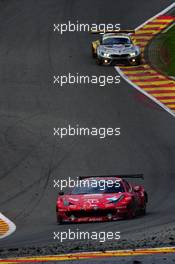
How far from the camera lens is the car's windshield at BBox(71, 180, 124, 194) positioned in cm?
2653

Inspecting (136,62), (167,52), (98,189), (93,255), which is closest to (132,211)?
(98,189)

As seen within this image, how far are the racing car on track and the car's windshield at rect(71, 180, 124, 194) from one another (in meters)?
23.4

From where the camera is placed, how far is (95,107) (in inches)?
1726

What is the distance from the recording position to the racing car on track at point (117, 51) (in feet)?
164

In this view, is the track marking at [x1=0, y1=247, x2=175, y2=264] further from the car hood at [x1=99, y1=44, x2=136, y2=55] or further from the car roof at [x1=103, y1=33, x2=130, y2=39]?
the car roof at [x1=103, y1=33, x2=130, y2=39]

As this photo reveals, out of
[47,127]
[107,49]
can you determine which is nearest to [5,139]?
[47,127]

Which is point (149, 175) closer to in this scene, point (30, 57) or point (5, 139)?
point (5, 139)

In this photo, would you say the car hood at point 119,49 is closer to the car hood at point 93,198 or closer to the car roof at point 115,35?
the car roof at point 115,35

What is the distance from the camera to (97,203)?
25781 millimetres

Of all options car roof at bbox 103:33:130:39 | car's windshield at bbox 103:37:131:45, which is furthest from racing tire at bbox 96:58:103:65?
car roof at bbox 103:33:130:39

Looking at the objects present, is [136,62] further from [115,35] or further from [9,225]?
[9,225]

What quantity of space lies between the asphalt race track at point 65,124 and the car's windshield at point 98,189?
2.93ft

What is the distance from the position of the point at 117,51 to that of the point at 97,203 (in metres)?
24.7

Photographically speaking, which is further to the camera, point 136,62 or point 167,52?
point 167,52
